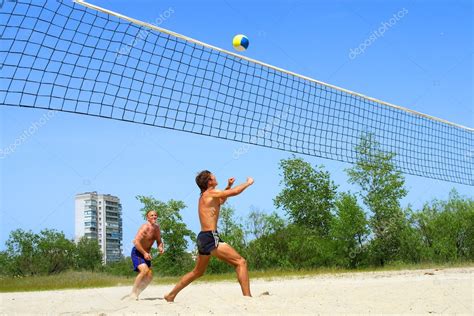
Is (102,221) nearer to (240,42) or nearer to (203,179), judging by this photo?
(240,42)

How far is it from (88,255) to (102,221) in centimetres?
2472

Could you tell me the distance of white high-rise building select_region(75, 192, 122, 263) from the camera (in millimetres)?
77562

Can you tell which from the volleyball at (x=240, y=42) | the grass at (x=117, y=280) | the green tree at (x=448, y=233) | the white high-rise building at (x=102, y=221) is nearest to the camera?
the volleyball at (x=240, y=42)

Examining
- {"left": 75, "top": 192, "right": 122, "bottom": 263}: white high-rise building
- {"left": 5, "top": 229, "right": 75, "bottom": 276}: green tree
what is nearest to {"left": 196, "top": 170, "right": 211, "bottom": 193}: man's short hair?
{"left": 5, "top": 229, "right": 75, "bottom": 276}: green tree

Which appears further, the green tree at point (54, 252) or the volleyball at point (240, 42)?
the green tree at point (54, 252)

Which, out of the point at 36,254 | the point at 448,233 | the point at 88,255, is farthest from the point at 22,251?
the point at 448,233

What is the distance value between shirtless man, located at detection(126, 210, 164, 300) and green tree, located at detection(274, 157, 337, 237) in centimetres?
2307

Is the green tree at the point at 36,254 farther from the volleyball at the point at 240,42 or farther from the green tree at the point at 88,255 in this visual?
the volleyball at the point at 240,42

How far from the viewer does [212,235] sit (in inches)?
270

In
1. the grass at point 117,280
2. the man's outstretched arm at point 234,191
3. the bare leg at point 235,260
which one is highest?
the man's outstretched arm at point 234,191

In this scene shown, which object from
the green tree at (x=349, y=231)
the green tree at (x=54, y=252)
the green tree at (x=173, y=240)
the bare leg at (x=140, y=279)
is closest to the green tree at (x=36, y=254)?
the green tree at (x=54, y=252)

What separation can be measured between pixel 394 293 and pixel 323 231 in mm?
23076

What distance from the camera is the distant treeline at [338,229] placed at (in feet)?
82.3

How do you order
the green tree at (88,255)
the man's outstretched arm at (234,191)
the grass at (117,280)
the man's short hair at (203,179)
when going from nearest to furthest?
the man's outstretched arm at (234,191) < the man's short hair at (203,179) < the grass at (117,280) < the green tree at (88,255)
